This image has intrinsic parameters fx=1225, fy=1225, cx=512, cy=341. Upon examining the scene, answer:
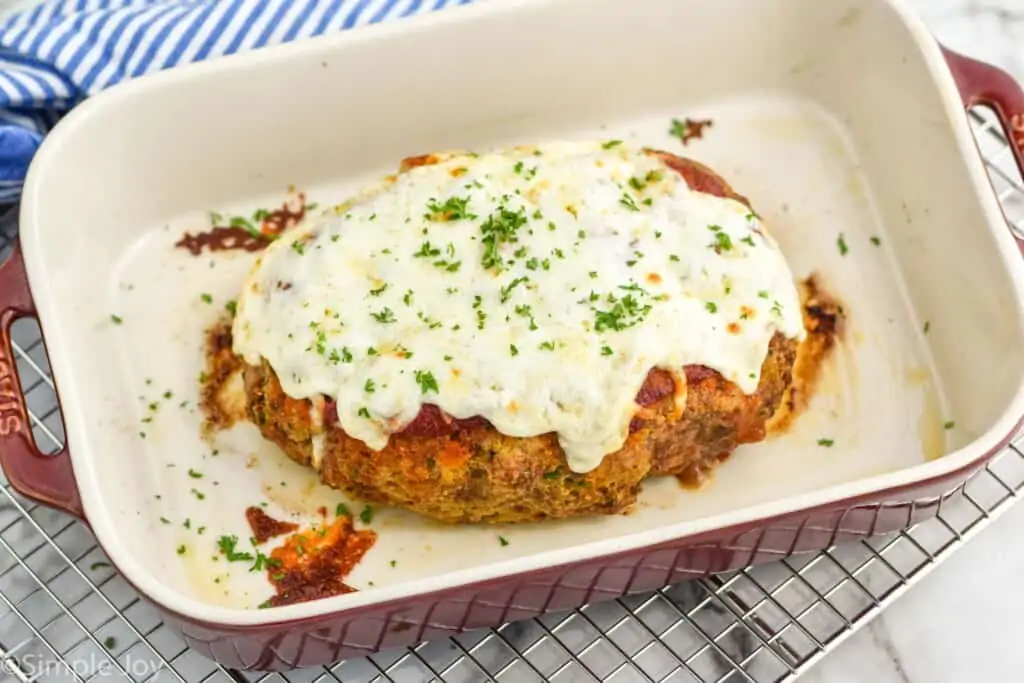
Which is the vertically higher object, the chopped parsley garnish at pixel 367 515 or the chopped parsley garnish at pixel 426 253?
the chopped parsley garnish at pixel 426 253

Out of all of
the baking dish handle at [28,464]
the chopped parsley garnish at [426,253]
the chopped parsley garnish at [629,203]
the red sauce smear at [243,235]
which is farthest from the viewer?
the red sauce smear at [243,235]

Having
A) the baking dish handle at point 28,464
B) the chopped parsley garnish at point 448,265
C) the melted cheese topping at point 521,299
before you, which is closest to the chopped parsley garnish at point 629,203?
the melted cheese topping at point 521,299

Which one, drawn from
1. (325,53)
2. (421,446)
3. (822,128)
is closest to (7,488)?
(421,446)

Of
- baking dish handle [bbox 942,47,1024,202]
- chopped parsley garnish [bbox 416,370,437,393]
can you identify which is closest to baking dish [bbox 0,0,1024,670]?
baking dish handle [bbox 942,47,1024,202]

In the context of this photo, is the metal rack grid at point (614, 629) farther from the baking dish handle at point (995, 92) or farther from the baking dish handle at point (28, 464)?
the baking dish handle at point (995, 92)

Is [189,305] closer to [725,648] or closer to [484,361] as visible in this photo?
[484,361]

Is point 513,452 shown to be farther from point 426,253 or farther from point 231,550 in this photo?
point 231,550
